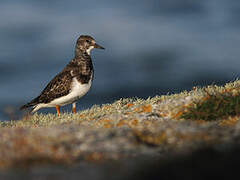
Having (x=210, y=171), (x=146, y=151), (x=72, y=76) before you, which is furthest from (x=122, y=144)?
(x=72, y=76)

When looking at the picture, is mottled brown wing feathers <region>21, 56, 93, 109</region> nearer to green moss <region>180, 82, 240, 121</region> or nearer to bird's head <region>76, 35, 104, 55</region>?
bird's head <region>76, 35, 104, 55</region>

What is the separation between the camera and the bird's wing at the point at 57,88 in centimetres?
1485

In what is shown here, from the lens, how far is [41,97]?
15.8 m

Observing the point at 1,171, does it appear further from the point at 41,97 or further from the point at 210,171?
the point at 41,97

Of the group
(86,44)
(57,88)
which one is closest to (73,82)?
(57,88)

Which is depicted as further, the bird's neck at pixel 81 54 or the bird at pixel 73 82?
the bird's neck at pixel 81 54

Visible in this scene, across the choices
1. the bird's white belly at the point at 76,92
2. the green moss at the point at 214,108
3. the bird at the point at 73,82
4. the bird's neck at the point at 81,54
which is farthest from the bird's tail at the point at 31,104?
the green moss at the point at 214,108

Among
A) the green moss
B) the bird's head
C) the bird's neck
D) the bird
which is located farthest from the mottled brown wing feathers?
the green moss

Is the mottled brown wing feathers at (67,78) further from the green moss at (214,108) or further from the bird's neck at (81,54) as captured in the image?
the green moss at (214,108)

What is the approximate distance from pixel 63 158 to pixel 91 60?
8.93 metres

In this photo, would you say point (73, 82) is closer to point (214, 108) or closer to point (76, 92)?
point (76, 92)

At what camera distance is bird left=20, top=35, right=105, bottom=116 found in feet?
48.2

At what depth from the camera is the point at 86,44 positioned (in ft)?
50.9

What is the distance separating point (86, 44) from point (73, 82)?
176 centimetres
